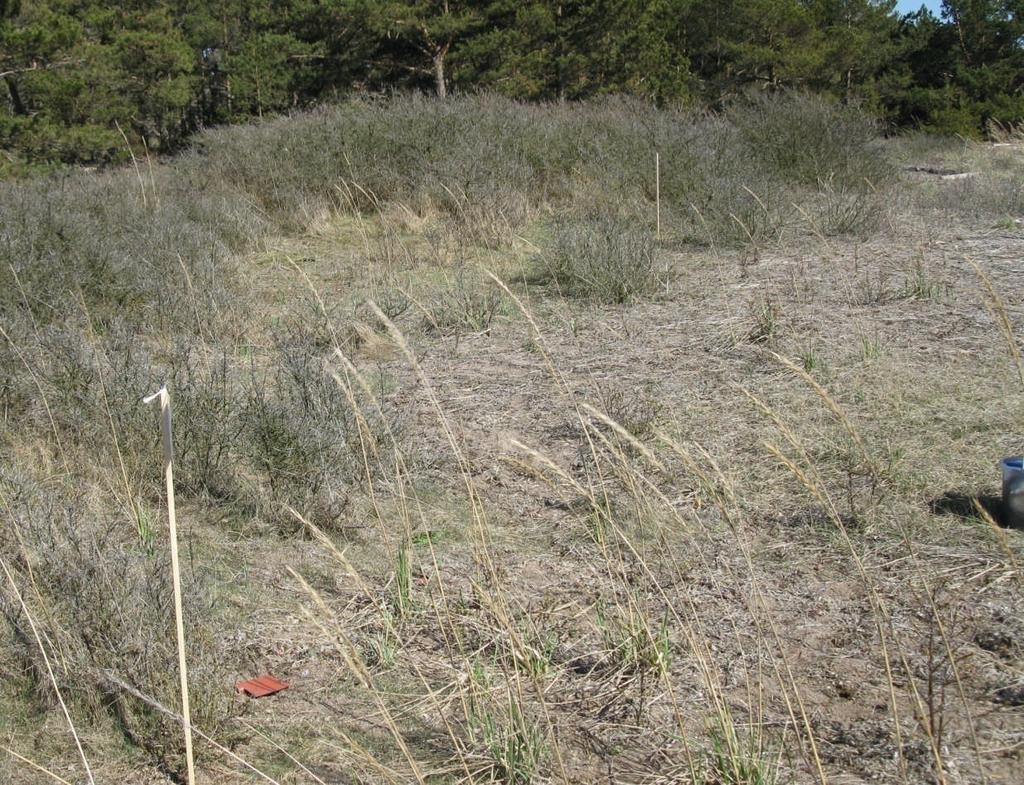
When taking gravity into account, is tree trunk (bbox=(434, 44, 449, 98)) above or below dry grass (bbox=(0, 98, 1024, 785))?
above

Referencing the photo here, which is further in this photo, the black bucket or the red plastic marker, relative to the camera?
the black bucket

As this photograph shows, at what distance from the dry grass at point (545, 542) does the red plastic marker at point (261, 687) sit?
26mm

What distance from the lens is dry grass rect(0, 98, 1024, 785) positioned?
8.14 feet

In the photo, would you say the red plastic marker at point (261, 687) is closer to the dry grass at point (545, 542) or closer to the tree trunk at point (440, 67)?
the dry grass at point (545, 542)

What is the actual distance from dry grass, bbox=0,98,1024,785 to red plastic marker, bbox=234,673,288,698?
0.03 metres

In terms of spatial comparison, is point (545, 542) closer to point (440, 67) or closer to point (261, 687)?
point (261, 687)

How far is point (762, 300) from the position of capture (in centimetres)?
606

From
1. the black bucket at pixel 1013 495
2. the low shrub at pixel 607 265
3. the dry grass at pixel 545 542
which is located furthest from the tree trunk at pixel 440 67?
the black bucket at pixel 1013 495

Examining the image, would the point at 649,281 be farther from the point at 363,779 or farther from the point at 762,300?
the point at 363,779

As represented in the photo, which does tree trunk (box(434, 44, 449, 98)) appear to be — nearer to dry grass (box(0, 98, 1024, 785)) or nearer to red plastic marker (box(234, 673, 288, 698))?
dry grass (box(0, 98, 1024, 785))

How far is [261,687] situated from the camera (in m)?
2.84

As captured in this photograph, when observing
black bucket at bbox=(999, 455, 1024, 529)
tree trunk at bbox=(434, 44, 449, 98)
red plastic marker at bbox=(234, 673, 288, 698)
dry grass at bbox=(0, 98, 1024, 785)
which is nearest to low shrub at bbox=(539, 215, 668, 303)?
dry grass at bbox=(0, 98, 1024, 785)

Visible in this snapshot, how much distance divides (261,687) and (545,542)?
1151mm

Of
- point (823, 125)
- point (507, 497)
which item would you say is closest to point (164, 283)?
point (507, 497)
